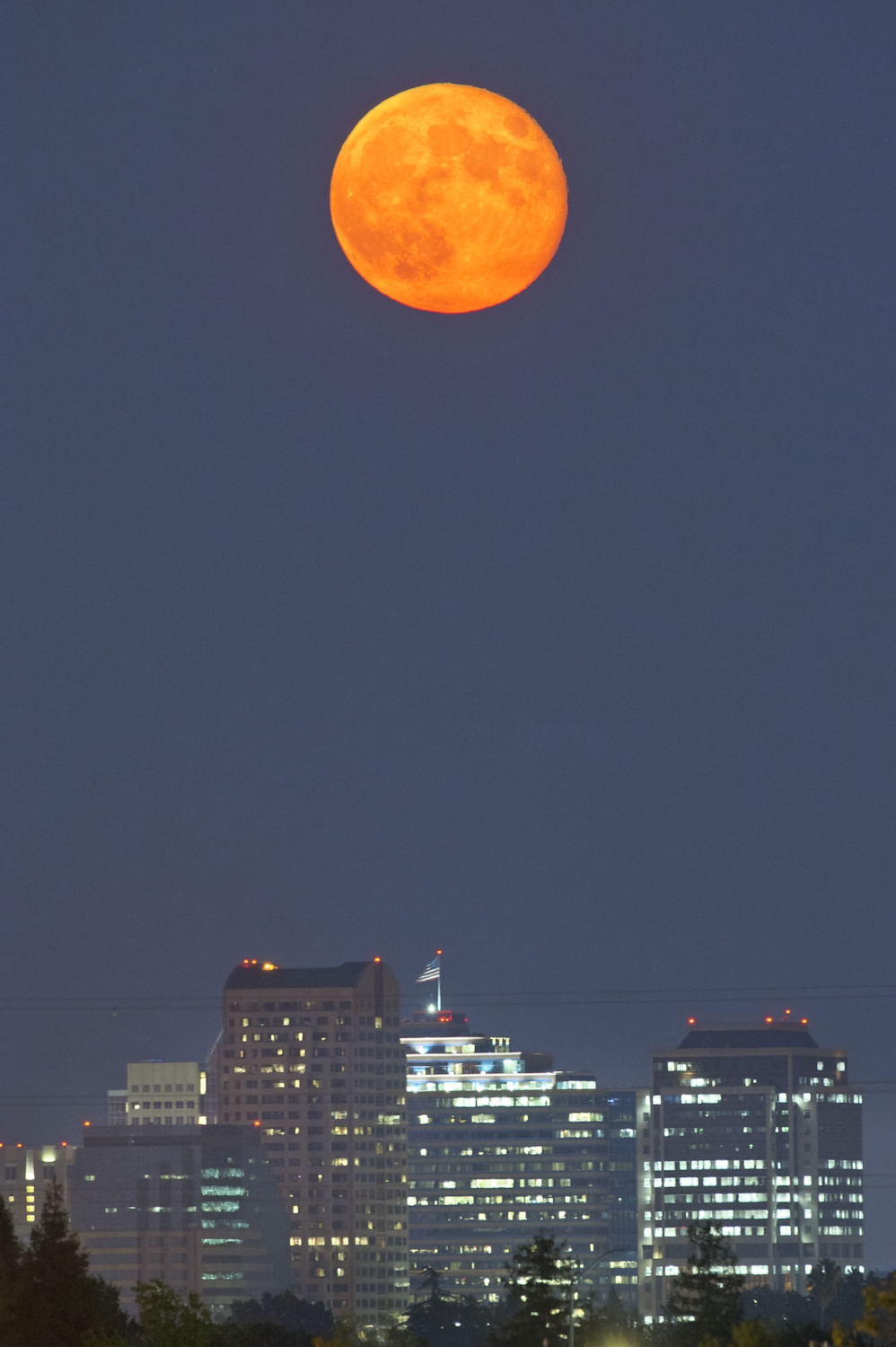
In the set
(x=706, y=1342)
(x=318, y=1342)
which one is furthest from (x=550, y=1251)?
(x=706, y=1342)

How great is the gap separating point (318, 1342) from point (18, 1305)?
44.7 feet

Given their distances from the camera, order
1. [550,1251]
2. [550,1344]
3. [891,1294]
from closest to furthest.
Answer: [891,1294]
[550,1344]
[550,1251]

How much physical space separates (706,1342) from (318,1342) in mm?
22365

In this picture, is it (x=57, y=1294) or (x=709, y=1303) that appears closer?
(x=57, y=1294)

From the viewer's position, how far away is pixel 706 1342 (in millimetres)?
76750

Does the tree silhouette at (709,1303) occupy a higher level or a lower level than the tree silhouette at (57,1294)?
lower

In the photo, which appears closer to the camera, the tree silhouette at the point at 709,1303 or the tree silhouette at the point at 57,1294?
the tree silhouette at the point at 57,1294

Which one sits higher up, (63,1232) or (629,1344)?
(63,1232)

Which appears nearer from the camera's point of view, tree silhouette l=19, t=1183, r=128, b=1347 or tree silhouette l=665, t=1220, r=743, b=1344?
tree silhouette l=19, t=1183, r=128, b=1347

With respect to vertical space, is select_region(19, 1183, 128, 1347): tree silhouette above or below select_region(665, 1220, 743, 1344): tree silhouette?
above

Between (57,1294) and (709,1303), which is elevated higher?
(57,1294)

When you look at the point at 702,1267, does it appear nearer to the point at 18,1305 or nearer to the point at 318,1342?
the point at 318,1342

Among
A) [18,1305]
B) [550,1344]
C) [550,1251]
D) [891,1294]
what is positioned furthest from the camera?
[550,1251]

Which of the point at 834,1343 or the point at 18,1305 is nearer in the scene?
the point at 834,1343
